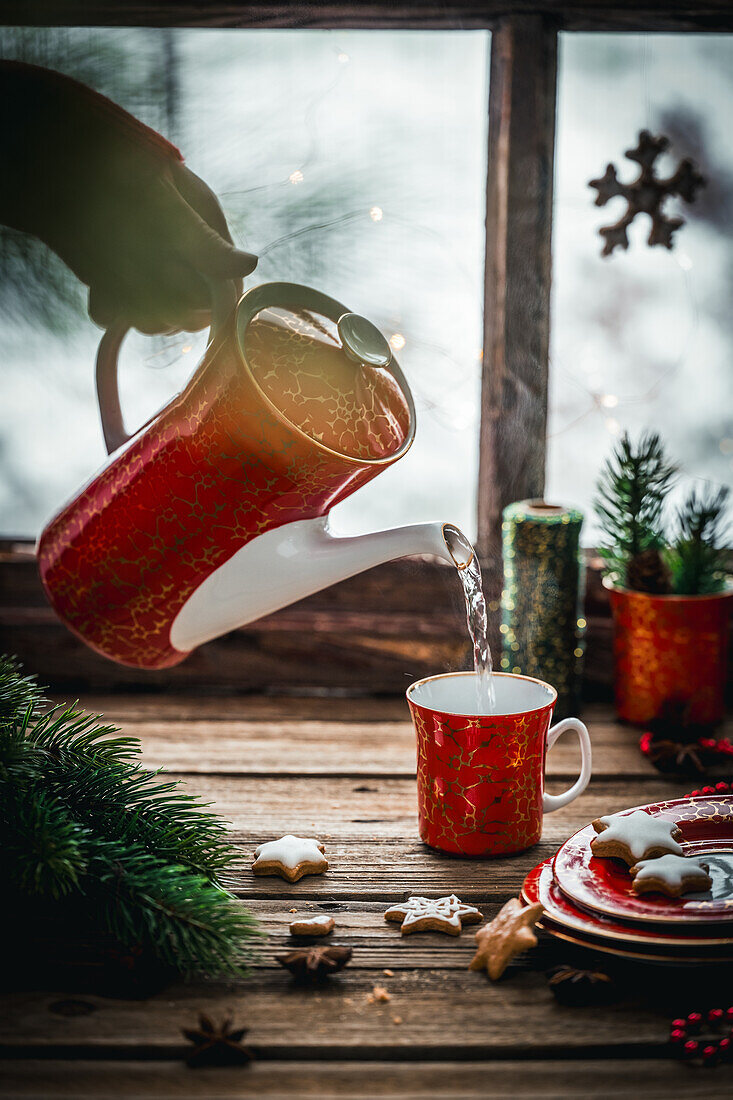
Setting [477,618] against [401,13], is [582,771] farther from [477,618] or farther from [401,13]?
[401,13]

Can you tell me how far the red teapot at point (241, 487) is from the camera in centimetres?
72

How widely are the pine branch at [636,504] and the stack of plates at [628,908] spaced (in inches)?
16.3

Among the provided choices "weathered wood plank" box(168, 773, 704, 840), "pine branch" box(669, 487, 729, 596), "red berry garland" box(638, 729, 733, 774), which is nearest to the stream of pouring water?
"weathered wood plank" box(168, 773, 704, 840)

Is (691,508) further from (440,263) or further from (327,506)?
(327,506)

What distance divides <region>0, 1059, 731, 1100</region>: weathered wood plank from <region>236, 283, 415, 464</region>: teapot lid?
0.38 meters

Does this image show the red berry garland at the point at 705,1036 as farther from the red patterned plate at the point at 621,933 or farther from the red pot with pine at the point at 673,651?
the red pot with pine at the point at 673,651

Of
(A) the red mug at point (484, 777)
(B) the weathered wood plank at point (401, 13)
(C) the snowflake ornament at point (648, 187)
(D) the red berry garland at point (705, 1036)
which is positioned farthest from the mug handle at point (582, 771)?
(B) the weathered wood plank at point (401, 13)

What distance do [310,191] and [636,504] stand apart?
1.56ft

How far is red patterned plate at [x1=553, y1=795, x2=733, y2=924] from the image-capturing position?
0.60 meters

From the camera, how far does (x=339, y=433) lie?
761mm

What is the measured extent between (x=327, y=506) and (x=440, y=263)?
495mm

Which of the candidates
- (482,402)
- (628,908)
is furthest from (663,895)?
(482,402)

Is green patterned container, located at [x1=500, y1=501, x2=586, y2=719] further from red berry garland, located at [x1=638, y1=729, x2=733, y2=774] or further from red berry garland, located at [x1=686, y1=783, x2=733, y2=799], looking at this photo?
red berry garland, located at [x1=686, y1=783, x2=733, y2=799]

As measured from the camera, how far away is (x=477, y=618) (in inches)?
31.9
